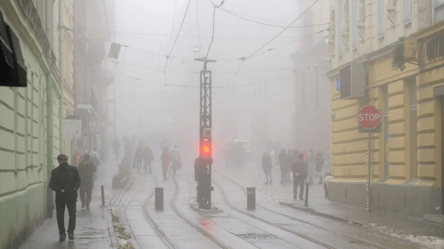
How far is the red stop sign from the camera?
56.5 ft

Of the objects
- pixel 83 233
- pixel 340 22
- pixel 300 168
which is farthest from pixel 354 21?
pixel 83 233

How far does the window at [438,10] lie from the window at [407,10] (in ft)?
3.87

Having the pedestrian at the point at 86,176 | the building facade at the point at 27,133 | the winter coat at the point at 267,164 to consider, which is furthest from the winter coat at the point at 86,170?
the winter coat at the point at 267,164

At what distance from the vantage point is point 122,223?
666 inches

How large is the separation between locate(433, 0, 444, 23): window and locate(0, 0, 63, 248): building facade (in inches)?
348

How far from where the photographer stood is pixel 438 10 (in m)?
15.6

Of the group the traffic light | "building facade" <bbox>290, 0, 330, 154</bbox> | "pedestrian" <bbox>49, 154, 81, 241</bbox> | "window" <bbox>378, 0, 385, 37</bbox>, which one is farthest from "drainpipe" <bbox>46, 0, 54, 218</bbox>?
"building facade" <bbox>290, 0, 330, 154</bbox>

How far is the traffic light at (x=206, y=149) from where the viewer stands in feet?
69.3

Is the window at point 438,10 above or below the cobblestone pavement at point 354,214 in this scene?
above

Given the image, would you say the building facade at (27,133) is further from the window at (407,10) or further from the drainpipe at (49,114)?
the window at (407,10)

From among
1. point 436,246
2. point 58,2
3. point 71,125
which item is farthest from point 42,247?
point 58,2

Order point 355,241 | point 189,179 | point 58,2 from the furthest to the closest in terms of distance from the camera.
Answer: point 189,179 → point 58,2 → point 355,241

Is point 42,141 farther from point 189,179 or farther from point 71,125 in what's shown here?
point 189,179

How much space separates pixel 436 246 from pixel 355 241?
1.52 meters
